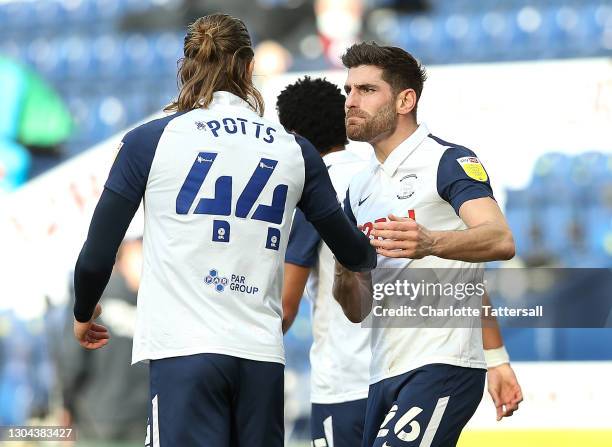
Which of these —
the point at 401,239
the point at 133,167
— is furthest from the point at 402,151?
the point at 133,167

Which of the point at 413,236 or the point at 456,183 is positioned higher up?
the point at 456,183

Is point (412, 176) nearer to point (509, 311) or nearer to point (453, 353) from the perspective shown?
point (453, 353)

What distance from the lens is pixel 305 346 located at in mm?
9289

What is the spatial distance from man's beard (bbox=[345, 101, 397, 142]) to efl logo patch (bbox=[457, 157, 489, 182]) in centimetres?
40

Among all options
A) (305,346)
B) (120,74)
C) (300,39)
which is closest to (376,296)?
(305,346)

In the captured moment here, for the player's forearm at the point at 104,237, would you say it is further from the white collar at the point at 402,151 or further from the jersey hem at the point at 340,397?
the jersey hem at the point at 340,397

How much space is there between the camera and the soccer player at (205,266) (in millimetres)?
2871

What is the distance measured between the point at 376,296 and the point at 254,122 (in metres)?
0.90

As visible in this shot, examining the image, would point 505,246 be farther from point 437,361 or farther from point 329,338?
point 329,338

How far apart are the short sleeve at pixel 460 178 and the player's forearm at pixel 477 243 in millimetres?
158

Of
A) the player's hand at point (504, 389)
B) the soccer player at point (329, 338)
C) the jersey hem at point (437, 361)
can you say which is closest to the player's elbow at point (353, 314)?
the jersey hem at point (437, 361)

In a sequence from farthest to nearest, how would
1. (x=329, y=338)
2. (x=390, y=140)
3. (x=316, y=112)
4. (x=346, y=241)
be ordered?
(x=316, y=112), (x=329, y=338), (x=390, y=140), (x=346, y=241)

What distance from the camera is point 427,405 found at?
3469 mm

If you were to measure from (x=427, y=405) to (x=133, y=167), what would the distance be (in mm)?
1248
